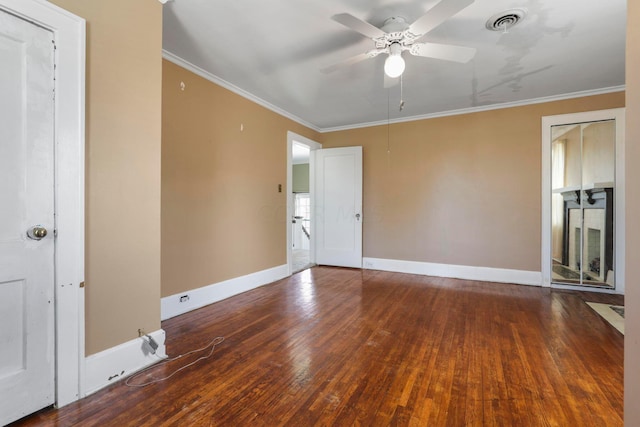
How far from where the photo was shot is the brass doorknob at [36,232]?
56.6 inches

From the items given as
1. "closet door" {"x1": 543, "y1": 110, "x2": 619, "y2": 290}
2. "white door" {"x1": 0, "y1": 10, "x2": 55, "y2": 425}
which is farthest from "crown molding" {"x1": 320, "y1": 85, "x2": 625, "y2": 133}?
"white door" {"x1": 0, "y1": 10, "x2": 55, "y2": 425}

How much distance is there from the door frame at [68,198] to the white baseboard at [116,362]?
0.16 feet

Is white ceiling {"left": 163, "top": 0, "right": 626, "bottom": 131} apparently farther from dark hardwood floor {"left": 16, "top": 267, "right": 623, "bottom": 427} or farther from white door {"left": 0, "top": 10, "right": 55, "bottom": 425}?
dark hardwood floor {"left": 16, "top": 267, "right": 623, "bottom": 427}

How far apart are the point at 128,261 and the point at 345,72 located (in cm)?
270

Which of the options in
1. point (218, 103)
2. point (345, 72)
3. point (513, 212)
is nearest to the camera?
point (345, 72)

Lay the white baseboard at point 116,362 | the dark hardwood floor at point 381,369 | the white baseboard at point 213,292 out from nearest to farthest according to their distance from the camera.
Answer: the dark hardwood floor at point 381,369 → the white baseboard at point 116,362 → the white baseboard at point 213,292

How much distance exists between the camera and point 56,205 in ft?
4.97

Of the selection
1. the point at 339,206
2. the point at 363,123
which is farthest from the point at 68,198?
the point at 363,123

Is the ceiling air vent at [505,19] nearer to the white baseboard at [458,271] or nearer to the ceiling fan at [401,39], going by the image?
the ceiling fan at [401,39]

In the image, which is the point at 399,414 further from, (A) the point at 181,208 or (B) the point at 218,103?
(B) the point at 218,103

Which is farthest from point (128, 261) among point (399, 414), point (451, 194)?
point (451, 194)

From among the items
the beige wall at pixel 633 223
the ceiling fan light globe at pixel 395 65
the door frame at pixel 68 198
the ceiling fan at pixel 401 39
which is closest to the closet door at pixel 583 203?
the ceiling fan at pixel 401 39

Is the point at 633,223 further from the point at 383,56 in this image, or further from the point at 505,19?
the point at 383,56

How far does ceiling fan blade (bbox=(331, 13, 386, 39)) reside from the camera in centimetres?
182
